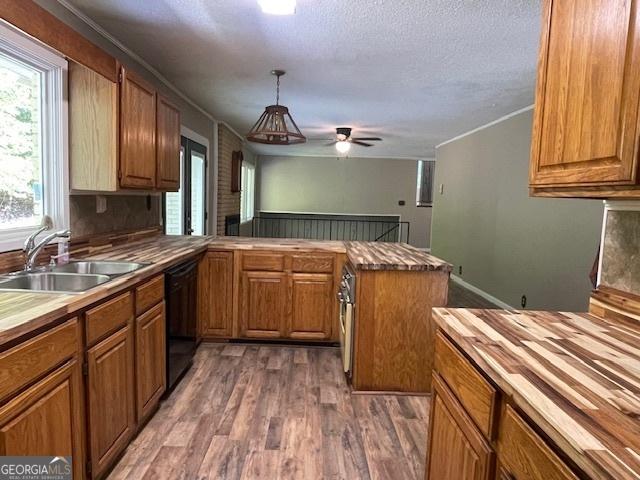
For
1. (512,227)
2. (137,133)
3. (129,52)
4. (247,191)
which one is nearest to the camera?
(137,133)

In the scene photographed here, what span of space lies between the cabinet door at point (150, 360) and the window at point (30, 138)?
0.73 m

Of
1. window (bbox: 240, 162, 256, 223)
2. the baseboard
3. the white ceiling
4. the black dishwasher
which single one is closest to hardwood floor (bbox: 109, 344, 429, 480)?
the black dishwasher

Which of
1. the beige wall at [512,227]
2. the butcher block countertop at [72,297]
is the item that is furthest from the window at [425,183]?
the butcher block countertop at [72,297]

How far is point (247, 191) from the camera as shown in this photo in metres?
9.20

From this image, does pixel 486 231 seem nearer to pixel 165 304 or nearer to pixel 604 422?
pixel 165 304

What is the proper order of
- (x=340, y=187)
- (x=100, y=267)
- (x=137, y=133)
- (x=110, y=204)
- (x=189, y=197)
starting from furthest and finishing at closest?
1. (x=340, y=187)
2. (x=189, y=197)
3. (x=110, y=204)
4. (x=137, y=133)
5. (x=100, y=267)

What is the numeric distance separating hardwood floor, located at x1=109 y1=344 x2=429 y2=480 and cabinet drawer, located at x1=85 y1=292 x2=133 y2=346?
2.24 ft

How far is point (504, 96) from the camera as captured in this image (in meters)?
4.12

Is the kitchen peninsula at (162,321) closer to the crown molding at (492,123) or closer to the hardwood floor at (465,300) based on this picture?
the hardwood floor at (465,300)

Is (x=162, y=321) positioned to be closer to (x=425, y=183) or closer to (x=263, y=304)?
(x=263, y=304)

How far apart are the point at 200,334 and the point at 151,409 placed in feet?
4.13

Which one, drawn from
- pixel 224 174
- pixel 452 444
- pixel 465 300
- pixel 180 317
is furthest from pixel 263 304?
pixel 224 174

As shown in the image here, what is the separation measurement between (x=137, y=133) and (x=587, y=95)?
8.11 feet

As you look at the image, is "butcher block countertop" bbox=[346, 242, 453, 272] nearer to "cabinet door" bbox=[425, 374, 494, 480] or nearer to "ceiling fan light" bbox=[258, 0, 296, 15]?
"cabinet door" bbox=[425, 374, 494, 480]
